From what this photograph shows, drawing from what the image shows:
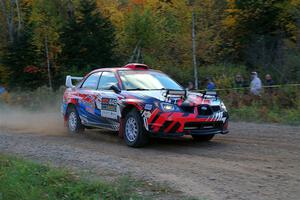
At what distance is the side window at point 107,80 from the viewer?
36.7 ft

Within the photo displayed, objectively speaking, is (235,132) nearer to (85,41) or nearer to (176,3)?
(176,3)

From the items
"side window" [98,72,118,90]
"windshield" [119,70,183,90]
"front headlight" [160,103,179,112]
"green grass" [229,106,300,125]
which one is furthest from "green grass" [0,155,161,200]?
"green grass" [229,106,300,125]

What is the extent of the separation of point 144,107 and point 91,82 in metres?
2.71

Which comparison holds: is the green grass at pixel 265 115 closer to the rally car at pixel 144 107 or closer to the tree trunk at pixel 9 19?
the rally car at pixel 144 107

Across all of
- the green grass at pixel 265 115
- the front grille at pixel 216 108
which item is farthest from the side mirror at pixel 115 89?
the green grass at pixel 265 115

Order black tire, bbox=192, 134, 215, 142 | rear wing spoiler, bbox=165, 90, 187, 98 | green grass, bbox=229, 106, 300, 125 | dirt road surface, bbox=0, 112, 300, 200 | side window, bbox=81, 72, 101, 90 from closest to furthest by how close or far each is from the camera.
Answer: dirt road surface, bbox=0, 112, 300, 200 → rear wing spoiler, bbox=165, 90, 187, 98 → black tire, bbox=192, 134, 215, 142 → side window, bbox=81, 72, 101, 90 → green grass, bbox=229, 106, 300, 125

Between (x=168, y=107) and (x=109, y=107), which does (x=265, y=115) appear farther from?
(x=168, y=107)

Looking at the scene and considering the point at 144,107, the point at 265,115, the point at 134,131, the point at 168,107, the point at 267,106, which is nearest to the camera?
the point at 168,107

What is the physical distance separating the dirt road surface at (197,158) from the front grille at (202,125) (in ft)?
1.34

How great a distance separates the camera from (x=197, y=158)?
888 centimetres

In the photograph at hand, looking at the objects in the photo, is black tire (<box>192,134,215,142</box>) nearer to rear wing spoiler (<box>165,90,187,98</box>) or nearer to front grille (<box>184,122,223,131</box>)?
front grille (<box>184,122,223,131</box>)

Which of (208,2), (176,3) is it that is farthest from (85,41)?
(208,2)

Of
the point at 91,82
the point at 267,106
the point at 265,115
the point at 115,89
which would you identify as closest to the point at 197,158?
the point at 115,89

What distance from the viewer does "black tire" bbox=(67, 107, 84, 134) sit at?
491 inches
